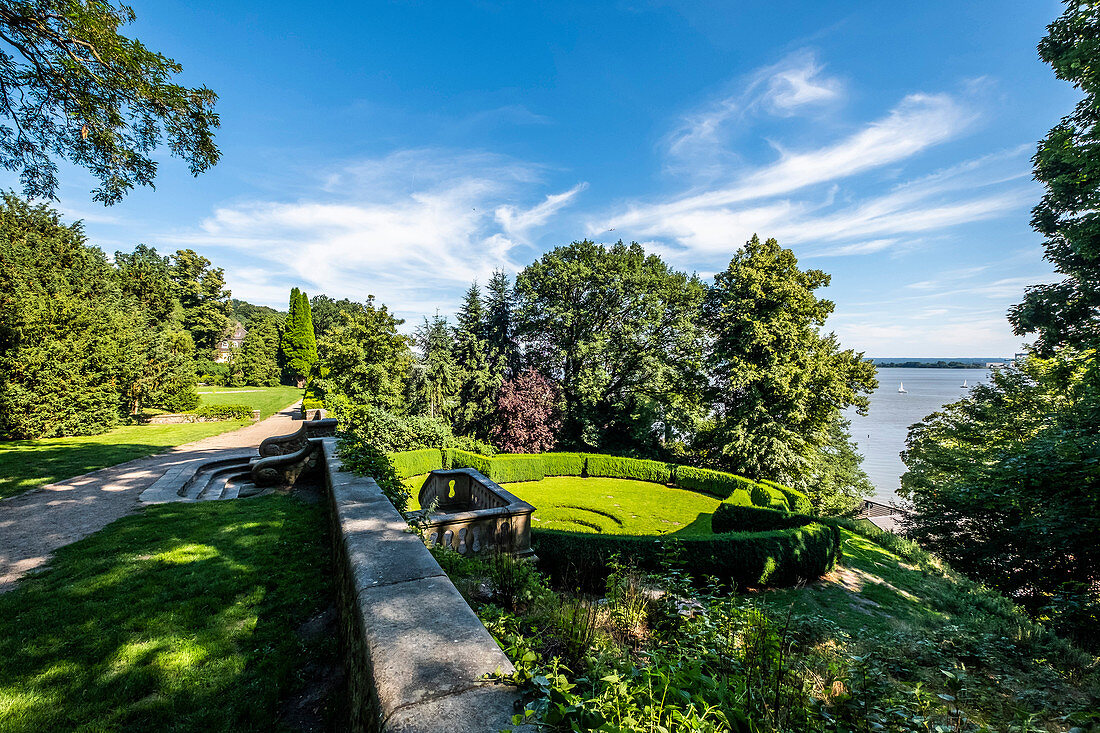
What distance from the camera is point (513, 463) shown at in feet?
59.9

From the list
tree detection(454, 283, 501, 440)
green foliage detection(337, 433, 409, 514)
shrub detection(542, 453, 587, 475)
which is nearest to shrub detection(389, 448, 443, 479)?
tree detection(454, 283, 501, 440)

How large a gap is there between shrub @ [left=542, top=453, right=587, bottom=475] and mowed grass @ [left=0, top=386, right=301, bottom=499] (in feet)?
45.3

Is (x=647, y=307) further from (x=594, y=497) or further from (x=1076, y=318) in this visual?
(x=1076, y=318)

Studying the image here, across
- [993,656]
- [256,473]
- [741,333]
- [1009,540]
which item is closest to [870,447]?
[741,333]

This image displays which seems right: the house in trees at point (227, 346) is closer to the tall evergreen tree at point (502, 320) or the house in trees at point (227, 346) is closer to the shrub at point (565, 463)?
the tall evergreen tree at point (502, 320)

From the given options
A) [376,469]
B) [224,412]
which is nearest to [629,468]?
[376,469]

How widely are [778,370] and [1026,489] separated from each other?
10.4 m

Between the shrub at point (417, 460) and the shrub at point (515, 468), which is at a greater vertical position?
the shrub at point (417, 460)

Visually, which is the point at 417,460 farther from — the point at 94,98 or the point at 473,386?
the point at 94,98

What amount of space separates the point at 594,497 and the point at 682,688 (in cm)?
1530

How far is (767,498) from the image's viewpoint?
13.2 m

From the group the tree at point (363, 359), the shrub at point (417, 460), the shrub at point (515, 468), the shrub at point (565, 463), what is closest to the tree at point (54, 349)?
the tree at point (363, 359)

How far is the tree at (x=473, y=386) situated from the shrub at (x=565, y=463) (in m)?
4.53

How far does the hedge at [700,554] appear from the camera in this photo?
791 cm
